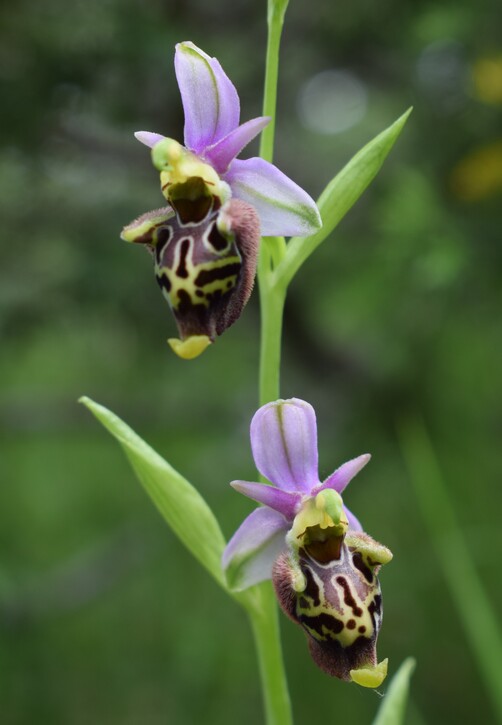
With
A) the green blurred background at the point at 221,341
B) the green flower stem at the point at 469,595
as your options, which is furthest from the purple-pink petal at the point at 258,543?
the green blurred background at the point at 221,341

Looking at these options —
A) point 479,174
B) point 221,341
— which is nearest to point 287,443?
point 479,174

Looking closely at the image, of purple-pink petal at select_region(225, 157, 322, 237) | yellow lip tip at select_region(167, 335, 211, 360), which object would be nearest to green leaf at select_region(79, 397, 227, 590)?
yellow lip tip at select_region(167, 335, 211, 360)

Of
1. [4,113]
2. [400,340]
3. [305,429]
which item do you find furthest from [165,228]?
[400,340]

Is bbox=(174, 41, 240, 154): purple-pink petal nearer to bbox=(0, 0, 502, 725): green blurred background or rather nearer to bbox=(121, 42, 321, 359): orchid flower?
bbox=(121, 42, 321, 359): orchid flower

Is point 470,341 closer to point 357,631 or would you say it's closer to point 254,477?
point 254,477

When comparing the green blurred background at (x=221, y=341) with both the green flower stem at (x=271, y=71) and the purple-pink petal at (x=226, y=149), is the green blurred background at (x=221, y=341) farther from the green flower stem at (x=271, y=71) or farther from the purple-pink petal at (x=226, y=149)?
the purple-pink petal at (x=226, y=149)

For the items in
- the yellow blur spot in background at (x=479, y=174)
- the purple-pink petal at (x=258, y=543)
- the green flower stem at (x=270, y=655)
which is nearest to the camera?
the purple-pink petal at (x=258, y=543)

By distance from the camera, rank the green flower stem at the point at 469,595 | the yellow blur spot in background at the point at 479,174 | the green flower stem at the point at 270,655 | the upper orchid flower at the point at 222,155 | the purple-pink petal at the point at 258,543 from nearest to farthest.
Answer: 1. the upper orchid flower at the point at 222,155
2. the purple-pink petal at the point at 258,543
3. the green flower stem at the point at 270,655
4. the green flower stem at the point at 469,595
5. the yellow blur spot in background at the point at 479,174
